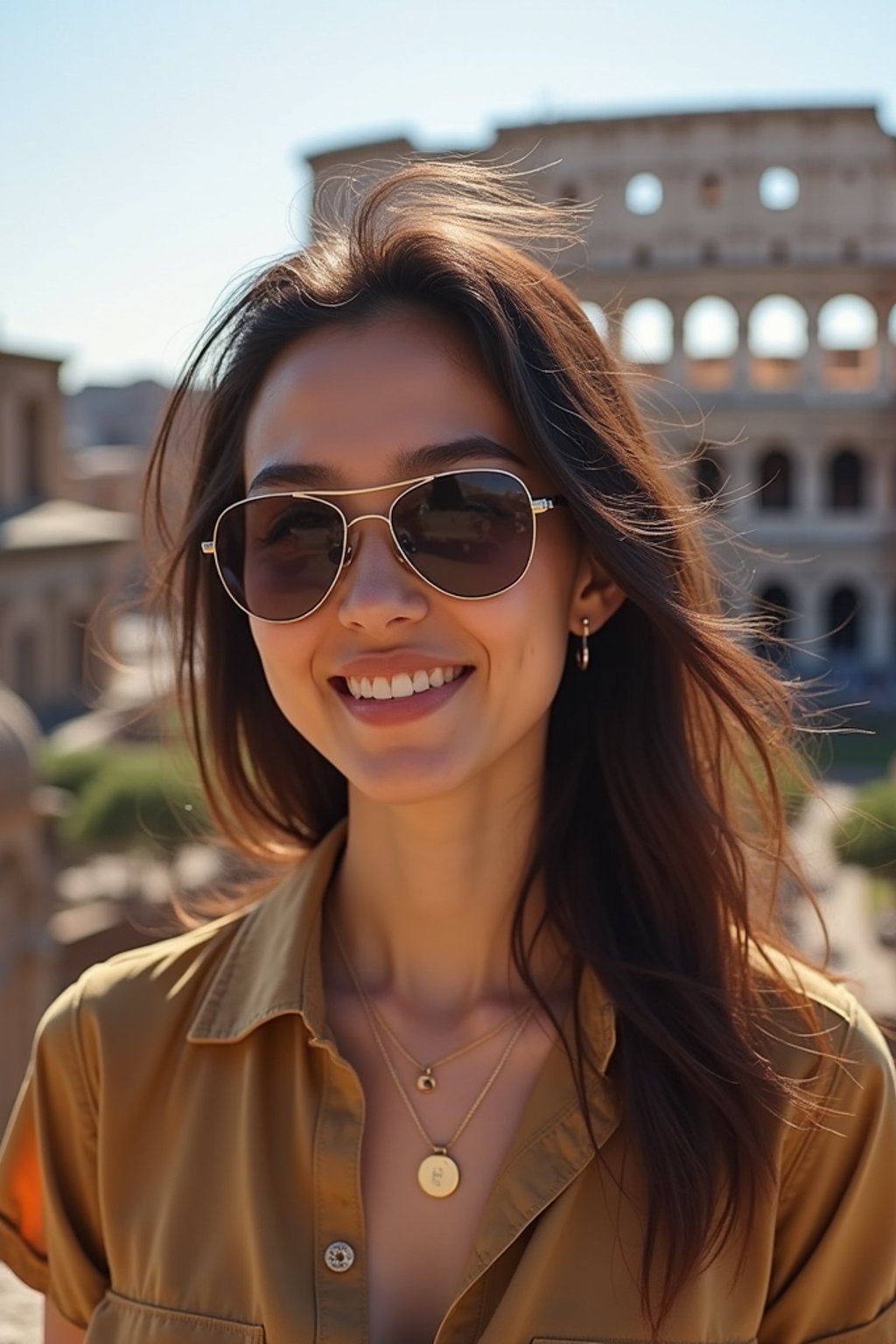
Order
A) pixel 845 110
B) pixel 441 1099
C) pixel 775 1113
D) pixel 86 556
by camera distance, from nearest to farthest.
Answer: pixel 775 1113, pixel 441 1099, pixel 86 556, pixel 845 110

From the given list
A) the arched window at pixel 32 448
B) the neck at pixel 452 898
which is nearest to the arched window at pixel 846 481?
the arched window at pixel 32 448

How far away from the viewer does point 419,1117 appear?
2066mm

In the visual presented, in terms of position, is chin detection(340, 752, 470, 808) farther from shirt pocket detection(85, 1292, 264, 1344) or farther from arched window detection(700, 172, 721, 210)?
arched window detection(700, 172, 721, 210)

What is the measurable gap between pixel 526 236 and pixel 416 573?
56cm

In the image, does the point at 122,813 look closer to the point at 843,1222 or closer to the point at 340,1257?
the point at 340,1257

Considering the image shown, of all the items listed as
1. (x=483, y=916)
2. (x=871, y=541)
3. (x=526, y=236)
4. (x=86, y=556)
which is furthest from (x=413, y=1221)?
(x=871, y=541)

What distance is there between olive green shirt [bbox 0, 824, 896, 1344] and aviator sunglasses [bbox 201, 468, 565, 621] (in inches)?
20.4

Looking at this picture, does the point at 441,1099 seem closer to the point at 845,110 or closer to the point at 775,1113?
the point at 775,1113

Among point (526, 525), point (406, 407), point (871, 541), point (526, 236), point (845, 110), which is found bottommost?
point (871, 541)

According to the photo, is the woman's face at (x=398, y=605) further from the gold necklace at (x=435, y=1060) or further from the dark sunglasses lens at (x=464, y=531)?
the gold necklace at (x=435, y=1060)

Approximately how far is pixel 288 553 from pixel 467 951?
0.61m

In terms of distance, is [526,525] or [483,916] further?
[483,916]

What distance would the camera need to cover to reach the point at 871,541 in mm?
30141

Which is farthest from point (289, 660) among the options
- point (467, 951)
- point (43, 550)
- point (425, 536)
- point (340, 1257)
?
point (43, 550)
